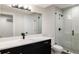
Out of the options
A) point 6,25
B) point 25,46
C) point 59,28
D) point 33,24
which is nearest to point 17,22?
point 6,25

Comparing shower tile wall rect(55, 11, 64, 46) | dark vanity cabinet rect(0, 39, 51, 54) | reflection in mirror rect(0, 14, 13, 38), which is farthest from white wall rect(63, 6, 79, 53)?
reflection in mirror rect(0, 14, 13, 38)

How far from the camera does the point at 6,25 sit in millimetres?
1905

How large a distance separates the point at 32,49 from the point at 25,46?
24 cm

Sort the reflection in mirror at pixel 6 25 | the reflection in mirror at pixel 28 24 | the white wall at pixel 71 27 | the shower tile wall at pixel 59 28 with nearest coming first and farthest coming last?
the reflection in mirror at pixel 6 25, the reflection in mirror at pixel 28 24, the white wall at pixel 71 27, the shower tile wall at pixel 59 28

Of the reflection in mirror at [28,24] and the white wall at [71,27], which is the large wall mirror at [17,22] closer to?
the reflection in mirror at [28,24]

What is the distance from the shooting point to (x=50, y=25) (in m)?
2.89

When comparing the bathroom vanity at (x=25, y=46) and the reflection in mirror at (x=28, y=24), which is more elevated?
the reflection in mirror at (x=28, y=24)

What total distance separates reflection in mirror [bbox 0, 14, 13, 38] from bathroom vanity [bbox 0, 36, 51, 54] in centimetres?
22

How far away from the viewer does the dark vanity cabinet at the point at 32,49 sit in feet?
4.73

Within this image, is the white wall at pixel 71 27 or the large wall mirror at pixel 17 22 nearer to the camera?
the large wall mirror at pixel 17 22

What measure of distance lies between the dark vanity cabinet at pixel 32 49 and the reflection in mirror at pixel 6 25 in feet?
1.94

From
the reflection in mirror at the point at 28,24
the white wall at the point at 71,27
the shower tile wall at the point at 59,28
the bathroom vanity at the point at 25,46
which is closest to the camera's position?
the bathroom vanity at the point at 25,46

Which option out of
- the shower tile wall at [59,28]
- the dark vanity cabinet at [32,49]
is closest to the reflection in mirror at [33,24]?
the dark vanity cabinet at [32,49]
